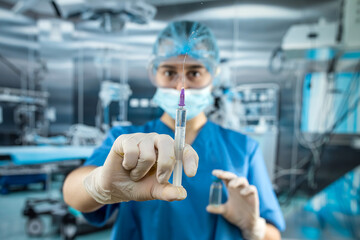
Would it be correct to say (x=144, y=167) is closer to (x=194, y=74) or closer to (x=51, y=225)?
(x=194, y=74)

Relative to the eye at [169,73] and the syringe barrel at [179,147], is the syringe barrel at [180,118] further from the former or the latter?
the eye at [169,73]

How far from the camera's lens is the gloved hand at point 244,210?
57 centimetres

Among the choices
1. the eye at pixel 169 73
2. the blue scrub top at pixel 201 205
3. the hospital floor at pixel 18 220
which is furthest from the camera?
the hospital floor at pixel 18 220

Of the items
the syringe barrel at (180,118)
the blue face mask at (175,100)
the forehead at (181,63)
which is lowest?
the syringe barrel at (180,118)

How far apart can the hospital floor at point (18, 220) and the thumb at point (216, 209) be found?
5.24 feet

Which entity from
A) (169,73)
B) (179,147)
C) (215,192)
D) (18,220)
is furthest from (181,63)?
(18,220)

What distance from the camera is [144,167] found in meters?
0.29

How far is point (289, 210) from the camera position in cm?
248

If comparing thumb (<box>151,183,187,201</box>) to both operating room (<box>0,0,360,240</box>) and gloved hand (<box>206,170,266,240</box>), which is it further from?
gloved hand (<box>206,170,266,240</box>)

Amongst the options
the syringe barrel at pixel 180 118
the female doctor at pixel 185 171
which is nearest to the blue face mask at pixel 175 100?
the female doctor at pixel 185 171

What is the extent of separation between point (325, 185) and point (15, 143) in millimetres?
3179

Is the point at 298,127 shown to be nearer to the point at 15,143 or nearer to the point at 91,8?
the point at 91,8

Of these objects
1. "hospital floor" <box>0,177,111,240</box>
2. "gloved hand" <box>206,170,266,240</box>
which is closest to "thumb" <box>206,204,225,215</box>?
"gloved hand" <box>206,170,266,240</box>

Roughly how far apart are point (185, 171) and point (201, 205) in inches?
13.9
